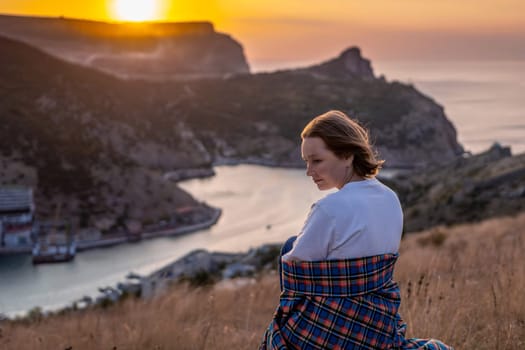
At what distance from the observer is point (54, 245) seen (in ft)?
137

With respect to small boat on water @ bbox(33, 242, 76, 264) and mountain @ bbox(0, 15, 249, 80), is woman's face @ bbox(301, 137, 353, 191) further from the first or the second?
mountain @ bbox(0, 15, 249, 80)

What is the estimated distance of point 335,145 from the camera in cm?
198

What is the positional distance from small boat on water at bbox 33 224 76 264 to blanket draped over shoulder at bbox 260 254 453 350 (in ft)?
134

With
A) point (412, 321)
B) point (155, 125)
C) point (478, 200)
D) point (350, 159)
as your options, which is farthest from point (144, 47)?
point (350, 159)

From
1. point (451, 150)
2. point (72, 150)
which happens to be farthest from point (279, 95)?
point (72, 150)

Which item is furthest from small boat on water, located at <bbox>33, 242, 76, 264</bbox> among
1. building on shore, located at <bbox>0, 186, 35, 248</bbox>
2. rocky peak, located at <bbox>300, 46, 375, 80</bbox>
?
rocky peak, located at <bbox>300, 46, 375, 80</bbox>

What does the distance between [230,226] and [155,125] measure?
28.6 meters

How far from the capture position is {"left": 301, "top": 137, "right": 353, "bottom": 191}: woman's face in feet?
6.57

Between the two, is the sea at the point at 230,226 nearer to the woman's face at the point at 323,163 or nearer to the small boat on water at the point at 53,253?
the small boat on water at the point at 53,253

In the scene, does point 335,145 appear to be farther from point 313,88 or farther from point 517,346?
point 313,88

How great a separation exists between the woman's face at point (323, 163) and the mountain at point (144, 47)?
100 meters

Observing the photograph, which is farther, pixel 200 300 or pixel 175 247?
pixel 175 247

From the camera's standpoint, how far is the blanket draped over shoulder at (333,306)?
193 centimetres

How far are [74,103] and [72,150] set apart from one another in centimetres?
Answer: 857
